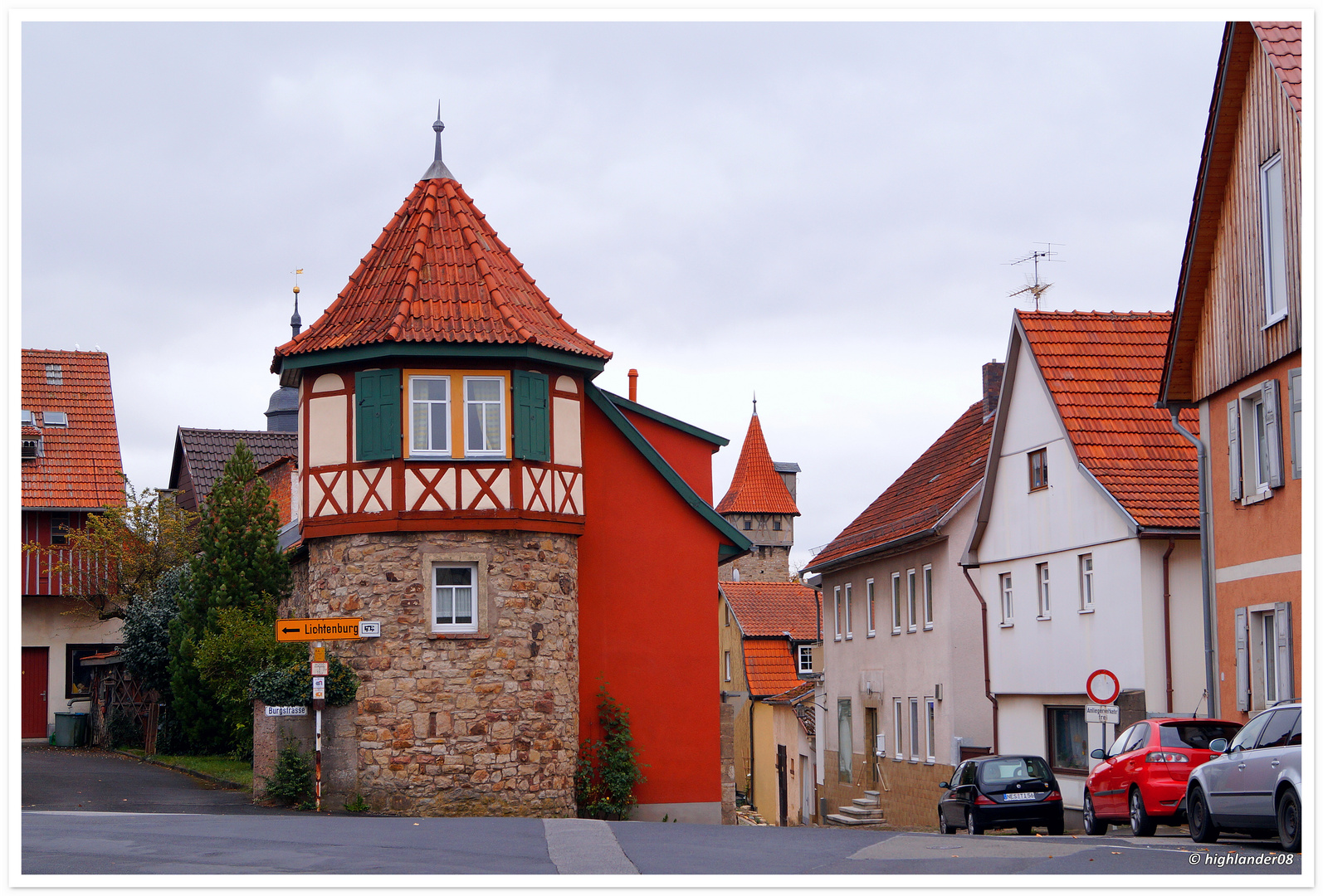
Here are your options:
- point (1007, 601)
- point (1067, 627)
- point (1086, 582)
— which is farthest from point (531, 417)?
point (1007, 601)

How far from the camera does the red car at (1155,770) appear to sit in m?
19.6

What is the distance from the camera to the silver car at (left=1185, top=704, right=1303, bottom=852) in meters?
14.4

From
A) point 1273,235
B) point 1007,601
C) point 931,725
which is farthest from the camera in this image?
point 931,725

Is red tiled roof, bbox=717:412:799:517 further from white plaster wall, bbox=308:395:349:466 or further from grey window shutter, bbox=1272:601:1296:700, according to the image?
grey window shutter, bbox=1272:601:1296:700

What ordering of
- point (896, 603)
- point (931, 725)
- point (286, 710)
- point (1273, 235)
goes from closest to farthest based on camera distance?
point (1273, 235) < point (286, 710) < point (931, 725) < point (896, 603)

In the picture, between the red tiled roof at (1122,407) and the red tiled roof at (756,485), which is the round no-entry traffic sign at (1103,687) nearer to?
→ the red tiled roof at (1122,407)

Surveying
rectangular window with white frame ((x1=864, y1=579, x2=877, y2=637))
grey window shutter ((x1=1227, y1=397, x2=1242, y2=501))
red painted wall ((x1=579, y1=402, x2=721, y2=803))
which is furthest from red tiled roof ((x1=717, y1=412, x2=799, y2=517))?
grey window shutter ((x1=1227, y1=397, x2=1242, y2=501))

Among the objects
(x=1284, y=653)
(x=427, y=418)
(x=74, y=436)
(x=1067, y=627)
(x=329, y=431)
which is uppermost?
(x=74, y=436)

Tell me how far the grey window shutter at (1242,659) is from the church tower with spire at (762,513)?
76.3 meters

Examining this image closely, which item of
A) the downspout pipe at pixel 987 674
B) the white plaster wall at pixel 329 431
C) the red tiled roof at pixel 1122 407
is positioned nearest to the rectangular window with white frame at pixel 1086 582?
the red tiled roof at pixel 1122 407

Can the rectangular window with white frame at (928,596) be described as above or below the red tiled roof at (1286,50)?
below

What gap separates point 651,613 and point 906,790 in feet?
44.8

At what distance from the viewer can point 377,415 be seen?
24328 mm

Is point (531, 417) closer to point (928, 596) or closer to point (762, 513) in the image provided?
point (928, 596)
